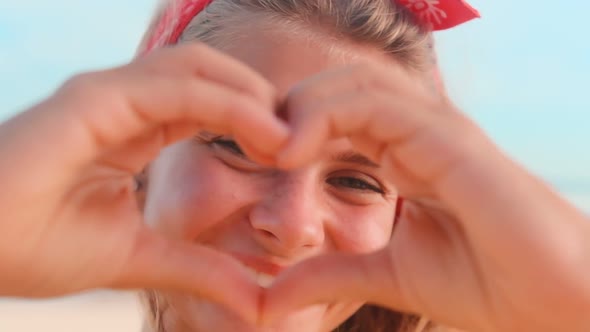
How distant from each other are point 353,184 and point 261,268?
202 millimetres

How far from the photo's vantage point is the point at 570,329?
853 mm

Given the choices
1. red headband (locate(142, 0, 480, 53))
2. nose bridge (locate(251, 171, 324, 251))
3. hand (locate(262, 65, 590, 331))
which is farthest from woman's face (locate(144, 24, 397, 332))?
hand (locate(262, 65, 590, 331))

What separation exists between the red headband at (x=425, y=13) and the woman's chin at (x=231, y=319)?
486mm

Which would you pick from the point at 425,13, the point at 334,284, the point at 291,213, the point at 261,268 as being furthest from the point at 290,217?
the point at 425,13

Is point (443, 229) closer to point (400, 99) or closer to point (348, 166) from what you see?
point (400, 99)

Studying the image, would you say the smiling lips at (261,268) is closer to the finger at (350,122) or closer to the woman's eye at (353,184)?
the woman's eye at (353,184)

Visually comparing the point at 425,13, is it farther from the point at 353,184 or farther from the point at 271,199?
the point at 271,199

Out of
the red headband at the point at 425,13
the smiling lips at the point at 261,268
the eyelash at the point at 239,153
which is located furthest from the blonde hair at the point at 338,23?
the smiling lips at the point at 261,268

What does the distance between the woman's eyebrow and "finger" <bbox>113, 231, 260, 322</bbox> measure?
1.07 feet

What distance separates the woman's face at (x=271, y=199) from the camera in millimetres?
1175

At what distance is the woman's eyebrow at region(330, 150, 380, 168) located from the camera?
1204 millimetres

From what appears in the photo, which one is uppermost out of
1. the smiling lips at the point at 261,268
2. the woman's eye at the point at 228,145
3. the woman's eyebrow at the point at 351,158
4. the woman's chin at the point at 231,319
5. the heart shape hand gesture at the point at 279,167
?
the heart shape hand gesture at the point at 279,167

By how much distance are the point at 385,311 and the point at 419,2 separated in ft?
1.92

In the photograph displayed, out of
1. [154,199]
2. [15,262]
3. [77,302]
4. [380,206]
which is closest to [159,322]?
[154,199]
